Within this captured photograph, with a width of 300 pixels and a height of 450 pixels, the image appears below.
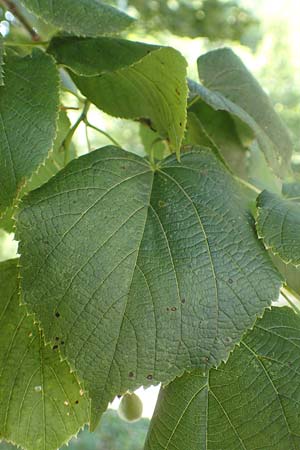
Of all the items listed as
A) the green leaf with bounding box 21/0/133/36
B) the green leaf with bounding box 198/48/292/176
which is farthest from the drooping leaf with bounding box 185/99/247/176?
the green leaf with bounding box 21/0/133/36

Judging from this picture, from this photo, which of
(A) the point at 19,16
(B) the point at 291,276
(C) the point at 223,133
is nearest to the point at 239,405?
(B) the point at 291,276

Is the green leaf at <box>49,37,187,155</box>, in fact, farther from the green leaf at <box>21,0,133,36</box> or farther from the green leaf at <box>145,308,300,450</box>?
the green leaf at <box>145,308,300,450</box>

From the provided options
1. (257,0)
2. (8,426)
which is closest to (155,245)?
(8,426)

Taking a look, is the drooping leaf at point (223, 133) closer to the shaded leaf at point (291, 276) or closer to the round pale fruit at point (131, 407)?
the shaded leaf at point (291, 276)

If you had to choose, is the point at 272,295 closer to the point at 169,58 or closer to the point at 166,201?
the point at 166,201

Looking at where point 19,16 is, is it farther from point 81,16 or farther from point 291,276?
point 291,276
